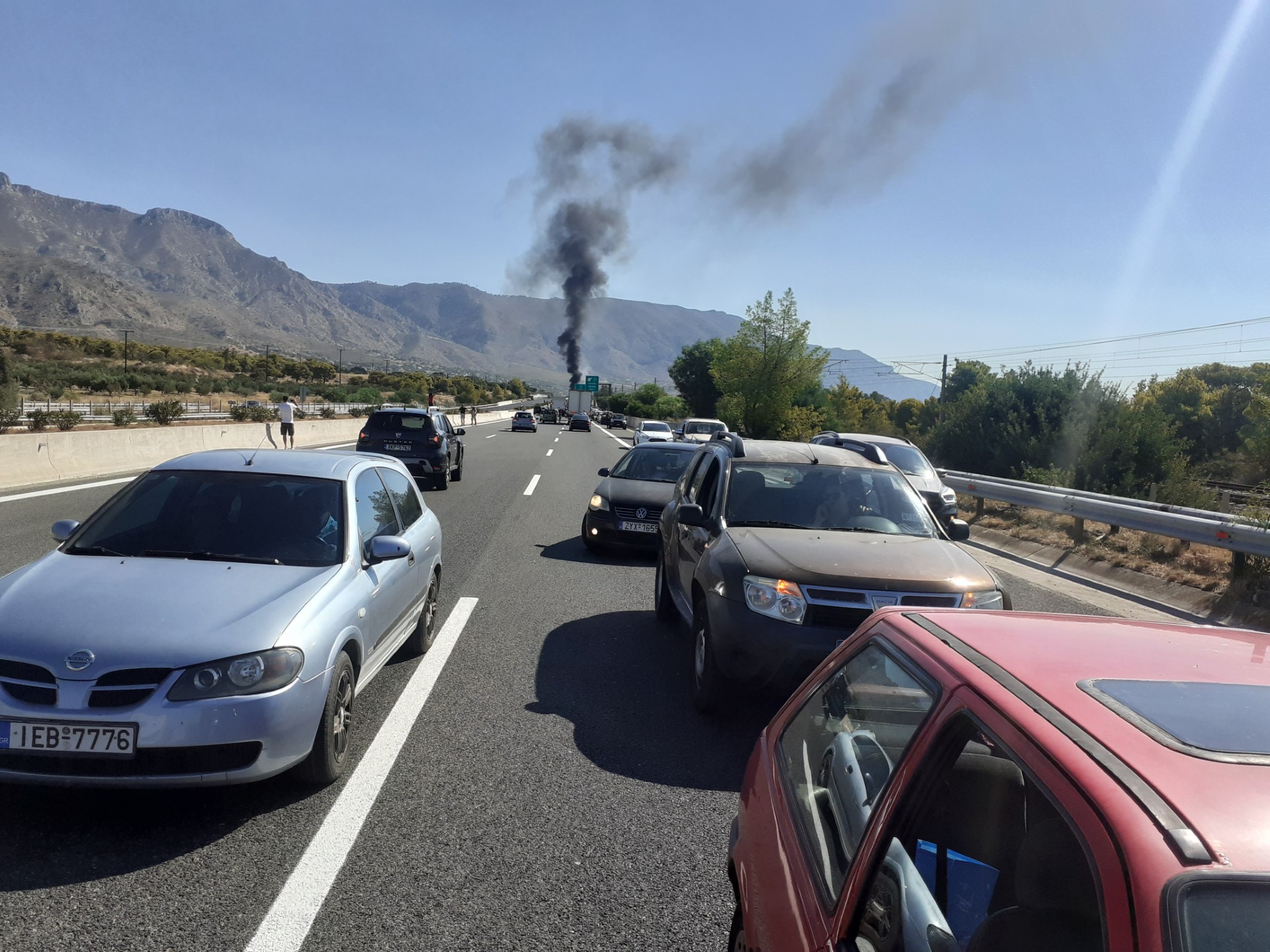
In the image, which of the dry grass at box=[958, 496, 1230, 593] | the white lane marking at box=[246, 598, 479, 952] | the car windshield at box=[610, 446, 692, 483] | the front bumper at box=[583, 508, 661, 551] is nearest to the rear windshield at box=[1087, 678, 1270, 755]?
the white lane marking at box=[246, 598, 479, 952]

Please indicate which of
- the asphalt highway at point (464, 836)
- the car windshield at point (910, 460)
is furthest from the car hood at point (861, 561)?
the car windshield at point (910, 460)

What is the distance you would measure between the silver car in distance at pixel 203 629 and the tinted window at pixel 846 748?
2.40 m

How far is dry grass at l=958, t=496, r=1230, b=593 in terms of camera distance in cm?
1120

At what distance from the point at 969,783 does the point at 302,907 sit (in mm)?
2454

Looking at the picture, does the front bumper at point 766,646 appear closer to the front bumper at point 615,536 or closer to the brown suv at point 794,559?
the brown suv at point 794,559

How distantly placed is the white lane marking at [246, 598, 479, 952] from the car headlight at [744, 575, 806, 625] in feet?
6.76

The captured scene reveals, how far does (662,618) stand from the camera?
26.0ft

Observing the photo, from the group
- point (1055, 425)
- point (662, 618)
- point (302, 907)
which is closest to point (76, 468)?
point (662, 618)

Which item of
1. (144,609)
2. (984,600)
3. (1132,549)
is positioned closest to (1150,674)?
(984,600)

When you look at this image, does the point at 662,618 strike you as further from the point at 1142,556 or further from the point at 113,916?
the point at 1142,556

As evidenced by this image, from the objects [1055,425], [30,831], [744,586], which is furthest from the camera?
[1055,425]

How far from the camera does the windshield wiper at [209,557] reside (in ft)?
15.8

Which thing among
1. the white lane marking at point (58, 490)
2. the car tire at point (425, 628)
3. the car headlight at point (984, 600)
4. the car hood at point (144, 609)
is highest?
the car headlight at point (984, 600)

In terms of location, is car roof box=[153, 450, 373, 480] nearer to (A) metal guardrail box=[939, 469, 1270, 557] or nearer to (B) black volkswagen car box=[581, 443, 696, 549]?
(B) black volkswagen car box=[581, 443, 696, 549]
